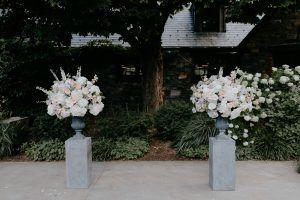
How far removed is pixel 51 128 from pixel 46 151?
41.0 inches

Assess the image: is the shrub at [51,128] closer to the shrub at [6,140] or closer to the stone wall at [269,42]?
the shrub at [6,140]

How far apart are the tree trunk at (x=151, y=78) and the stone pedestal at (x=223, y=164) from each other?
5.66 metres

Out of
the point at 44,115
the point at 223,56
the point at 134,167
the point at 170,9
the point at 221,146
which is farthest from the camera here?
the point at 223,56

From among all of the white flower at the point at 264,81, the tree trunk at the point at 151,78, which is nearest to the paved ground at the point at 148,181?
the white flower at the point at 264,81

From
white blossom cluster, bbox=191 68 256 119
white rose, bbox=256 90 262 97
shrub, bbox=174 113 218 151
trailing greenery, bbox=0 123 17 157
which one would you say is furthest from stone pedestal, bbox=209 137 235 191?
trailing greenery, bbox=0 123 17 157

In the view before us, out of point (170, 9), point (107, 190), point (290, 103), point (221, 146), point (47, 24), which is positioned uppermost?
point (170, 9)

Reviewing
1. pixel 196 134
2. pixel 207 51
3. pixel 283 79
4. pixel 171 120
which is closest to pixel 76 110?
pixel 196 134

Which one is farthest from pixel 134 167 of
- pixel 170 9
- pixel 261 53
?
pixel 261 53

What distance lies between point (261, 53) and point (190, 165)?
10.8 metres

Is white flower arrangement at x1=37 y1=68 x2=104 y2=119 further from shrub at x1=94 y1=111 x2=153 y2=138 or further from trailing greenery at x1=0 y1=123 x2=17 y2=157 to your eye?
trailing greenery at x1=0 y1=123 x2=17 y2=157

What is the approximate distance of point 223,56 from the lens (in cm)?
1911

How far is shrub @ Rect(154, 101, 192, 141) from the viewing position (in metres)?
9.98

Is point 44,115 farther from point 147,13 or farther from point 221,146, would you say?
point 221,146

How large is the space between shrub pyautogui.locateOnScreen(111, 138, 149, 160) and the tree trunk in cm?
281
